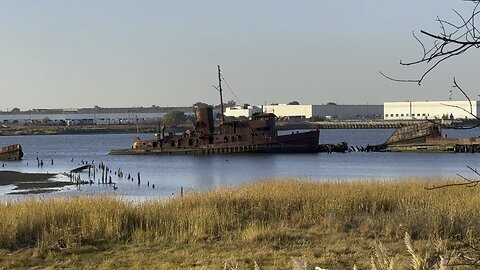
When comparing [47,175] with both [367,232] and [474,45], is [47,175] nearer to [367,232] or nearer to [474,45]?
[367,232]

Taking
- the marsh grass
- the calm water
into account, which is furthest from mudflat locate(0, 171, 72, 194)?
the marsh grass

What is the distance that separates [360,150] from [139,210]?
75.3m

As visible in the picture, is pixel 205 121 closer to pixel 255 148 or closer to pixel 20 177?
pixel 255 148

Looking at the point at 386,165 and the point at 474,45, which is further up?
the point at 474,45

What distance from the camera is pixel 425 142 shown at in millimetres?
81438

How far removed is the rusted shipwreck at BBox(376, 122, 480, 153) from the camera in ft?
257

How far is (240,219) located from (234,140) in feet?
228

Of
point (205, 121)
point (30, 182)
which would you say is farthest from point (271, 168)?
point (205, 121)

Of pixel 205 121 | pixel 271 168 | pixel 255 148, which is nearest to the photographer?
pixel 271 168

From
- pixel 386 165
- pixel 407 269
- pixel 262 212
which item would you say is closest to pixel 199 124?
pixel 386 165

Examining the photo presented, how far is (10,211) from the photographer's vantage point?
1502cm

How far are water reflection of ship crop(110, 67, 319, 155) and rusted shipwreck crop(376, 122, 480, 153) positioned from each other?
10538 mm

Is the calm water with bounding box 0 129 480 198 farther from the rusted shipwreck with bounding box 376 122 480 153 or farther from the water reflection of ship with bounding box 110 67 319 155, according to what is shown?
the rusted shipwreck with bounding box 376 122 480 153

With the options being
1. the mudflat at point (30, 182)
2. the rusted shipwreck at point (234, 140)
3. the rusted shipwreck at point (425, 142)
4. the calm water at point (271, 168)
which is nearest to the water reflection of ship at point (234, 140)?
the rusted shipwreck at point (234, 140)
